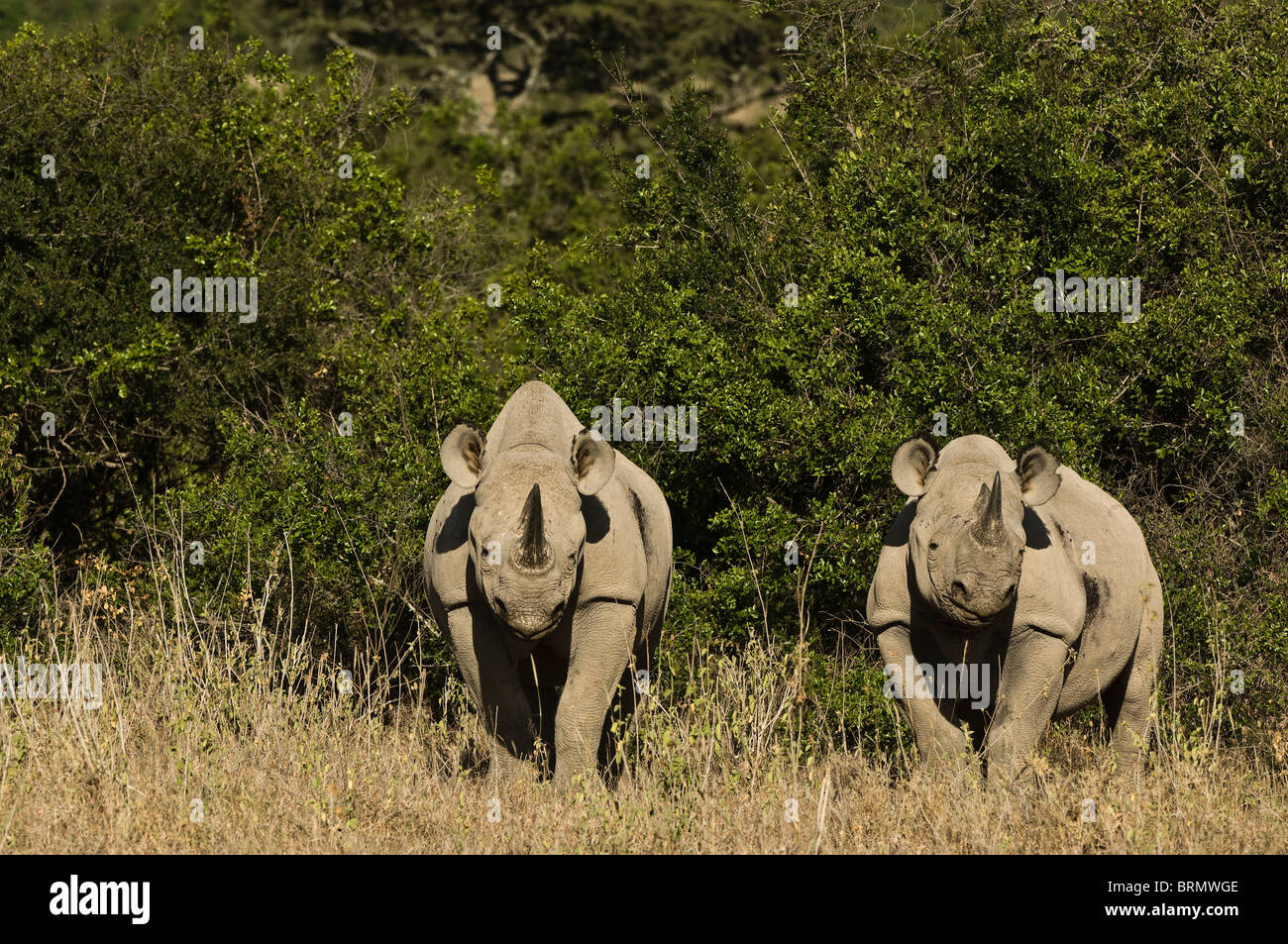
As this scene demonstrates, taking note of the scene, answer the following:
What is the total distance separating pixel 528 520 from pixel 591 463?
850 millimetres

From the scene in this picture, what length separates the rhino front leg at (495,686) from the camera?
878 centimetres

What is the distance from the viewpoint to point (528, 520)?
793cm

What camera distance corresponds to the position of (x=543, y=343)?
12.7 meters

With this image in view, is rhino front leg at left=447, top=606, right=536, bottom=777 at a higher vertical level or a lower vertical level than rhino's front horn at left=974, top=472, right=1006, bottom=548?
lower

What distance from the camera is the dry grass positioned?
7.66 m

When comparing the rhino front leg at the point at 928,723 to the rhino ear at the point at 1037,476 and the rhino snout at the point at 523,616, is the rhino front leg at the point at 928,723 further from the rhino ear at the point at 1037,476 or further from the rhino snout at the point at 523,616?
the rhino snout at the point at 523,616

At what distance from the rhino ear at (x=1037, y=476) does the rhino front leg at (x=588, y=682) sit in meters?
2.26

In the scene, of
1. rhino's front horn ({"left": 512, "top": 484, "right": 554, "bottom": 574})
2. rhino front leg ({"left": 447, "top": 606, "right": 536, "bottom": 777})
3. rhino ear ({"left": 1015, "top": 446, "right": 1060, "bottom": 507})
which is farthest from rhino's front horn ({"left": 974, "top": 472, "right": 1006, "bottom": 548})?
rhino front leg ({"left": 447, "top": 606, "right": 536, "bottom": 777})

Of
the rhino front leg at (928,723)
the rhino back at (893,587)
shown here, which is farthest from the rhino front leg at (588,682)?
the rhino front leg at (928,723)

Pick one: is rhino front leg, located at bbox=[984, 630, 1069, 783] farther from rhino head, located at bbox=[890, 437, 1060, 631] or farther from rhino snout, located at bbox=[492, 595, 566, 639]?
rhino snout, located at bbox=[492, 595, 566, 639]

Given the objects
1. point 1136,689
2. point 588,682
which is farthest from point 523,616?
point 1136,689

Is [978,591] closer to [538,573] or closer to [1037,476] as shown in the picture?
[1037,476]

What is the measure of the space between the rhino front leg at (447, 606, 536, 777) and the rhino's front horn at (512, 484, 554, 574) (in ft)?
2.75

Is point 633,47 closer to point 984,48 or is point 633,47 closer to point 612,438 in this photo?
point 984,48
